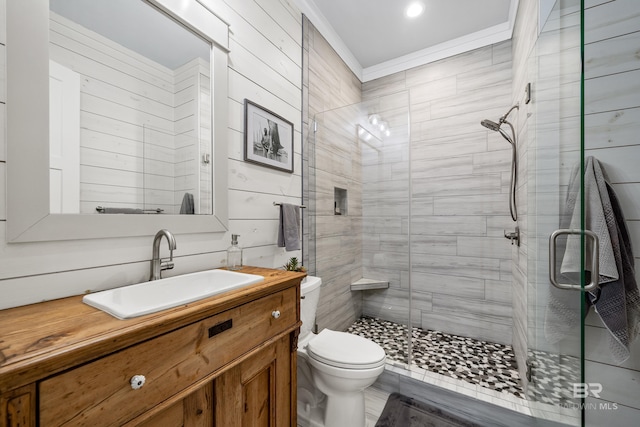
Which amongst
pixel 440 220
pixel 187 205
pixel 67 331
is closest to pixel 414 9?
pixel 440 220

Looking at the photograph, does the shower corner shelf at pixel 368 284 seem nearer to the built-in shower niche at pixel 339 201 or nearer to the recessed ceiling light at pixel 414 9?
the built-in shower niche at pixel 339 201

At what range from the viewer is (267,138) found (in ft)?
5.72

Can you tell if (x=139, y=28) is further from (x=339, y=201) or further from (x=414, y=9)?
(x=414, y=9)

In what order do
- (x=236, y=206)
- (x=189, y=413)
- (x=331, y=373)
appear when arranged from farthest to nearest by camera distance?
1. (x=236, y=206)
2. (x=331, y=373)
3. (x=189, y=413)

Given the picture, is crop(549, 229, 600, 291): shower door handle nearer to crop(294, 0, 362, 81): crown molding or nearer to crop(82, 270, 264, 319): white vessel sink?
crop(82, 270, 264, 319): white vessel sink

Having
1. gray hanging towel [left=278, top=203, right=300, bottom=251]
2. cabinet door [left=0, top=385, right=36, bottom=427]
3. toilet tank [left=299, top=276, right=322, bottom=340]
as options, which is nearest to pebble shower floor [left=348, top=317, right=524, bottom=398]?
toilet tank [left=299, top=276, right=322, bottom=340]

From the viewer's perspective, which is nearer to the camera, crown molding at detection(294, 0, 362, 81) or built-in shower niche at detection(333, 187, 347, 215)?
crown molding at detection(294, 0, 362, 81)

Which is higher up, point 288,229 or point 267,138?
point 267,138

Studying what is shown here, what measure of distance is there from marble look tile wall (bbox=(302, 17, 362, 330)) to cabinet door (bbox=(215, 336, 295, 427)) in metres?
0.98

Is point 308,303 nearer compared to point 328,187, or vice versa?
point 308,303

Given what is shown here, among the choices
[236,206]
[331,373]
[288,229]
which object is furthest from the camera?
[288,229]

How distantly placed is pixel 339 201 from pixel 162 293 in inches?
62.4

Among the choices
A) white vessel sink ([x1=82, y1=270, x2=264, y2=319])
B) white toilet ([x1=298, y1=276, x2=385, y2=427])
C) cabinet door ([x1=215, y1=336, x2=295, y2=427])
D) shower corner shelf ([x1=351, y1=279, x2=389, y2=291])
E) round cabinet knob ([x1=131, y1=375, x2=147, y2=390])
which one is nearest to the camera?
round cabinet knob ([x1=131, y1=375, x2=147, y2=390])

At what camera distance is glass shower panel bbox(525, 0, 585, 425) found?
1.00m
